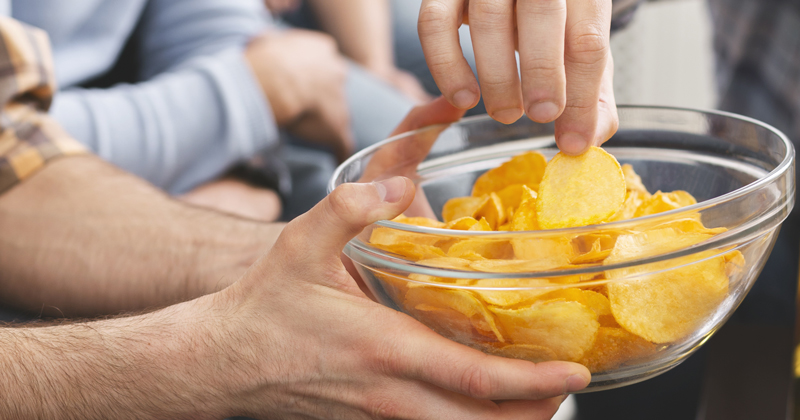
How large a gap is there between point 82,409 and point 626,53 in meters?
2.52

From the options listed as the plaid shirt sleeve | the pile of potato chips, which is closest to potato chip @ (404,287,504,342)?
the pile of potato chips

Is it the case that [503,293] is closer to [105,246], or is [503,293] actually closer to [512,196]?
[512,196]

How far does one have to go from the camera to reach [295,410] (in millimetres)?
548

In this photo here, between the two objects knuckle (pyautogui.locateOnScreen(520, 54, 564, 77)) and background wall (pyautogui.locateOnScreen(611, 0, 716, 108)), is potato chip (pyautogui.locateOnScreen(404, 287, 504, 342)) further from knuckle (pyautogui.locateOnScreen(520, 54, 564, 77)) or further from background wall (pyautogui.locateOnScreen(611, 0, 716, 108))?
background wall (pyautogui.locateOnScreen(611, 0, 716, 108))

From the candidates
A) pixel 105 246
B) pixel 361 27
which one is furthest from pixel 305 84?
pixel 105 246

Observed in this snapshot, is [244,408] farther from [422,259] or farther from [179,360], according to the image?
[422,259]

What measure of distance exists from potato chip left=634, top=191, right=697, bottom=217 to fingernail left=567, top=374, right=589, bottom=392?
0.57 ft

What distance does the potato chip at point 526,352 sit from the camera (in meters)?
0.45

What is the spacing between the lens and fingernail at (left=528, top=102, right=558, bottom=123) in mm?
463

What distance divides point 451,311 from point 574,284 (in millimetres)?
98

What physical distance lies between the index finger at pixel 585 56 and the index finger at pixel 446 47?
83 millimetres

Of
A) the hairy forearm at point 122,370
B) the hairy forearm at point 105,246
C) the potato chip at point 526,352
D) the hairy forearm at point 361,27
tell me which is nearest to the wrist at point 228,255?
the hairy forearm at point 105,246

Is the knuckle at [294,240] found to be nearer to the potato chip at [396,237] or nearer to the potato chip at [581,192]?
the potato chip at [396,237]

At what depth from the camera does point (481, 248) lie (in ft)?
1.43
